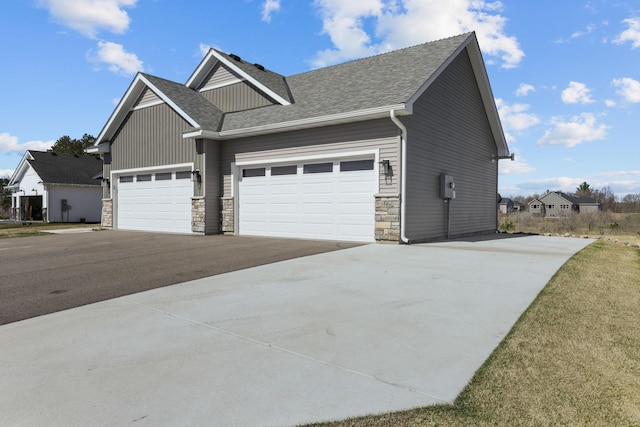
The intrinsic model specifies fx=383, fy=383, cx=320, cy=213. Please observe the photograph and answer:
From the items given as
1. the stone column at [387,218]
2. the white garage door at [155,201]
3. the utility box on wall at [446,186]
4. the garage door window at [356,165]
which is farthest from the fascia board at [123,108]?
the utility box on wall at [446,186]

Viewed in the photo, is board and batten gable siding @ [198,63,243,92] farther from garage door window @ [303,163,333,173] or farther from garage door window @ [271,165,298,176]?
garage door window @ [303,163,333,173]

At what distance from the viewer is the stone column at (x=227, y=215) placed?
536 inches

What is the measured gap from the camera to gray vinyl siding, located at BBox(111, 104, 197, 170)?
14320 mm

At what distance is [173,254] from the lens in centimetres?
873

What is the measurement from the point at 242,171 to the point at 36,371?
11.0 m

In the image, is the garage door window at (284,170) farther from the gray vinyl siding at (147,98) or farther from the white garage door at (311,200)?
the gray vinyl siding at (147,98)

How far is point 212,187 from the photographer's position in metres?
13.8

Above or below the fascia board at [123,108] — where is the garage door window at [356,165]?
below

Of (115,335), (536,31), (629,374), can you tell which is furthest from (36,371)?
(536,31)

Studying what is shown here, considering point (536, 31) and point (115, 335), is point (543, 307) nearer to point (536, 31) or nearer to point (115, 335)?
point (115, 335)


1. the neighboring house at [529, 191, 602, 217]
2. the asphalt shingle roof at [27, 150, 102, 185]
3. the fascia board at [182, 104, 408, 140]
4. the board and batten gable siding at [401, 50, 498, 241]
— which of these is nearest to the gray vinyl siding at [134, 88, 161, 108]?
the fascia board at [182, 104, 408, 140]

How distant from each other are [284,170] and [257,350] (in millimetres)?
9563

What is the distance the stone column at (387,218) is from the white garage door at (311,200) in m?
0.23

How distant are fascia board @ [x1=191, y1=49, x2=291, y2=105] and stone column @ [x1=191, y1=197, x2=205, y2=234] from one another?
4474mm
